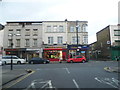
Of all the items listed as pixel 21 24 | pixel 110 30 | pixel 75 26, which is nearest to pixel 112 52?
pixel 110 30

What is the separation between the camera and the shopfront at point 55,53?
131ft

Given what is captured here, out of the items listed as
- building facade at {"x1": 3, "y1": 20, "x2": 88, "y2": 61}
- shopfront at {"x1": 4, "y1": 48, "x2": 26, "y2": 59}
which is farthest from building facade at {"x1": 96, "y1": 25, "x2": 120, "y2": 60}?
shopfront at {"x1": 4, "y1": 48, "x2": 26, "y2": 59}

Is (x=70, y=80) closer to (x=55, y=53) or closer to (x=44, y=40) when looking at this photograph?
(x=55, y=53)

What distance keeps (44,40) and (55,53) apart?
14.1 feet

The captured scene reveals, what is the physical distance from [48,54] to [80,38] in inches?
360

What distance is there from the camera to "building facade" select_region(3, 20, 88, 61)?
4003 centimetres

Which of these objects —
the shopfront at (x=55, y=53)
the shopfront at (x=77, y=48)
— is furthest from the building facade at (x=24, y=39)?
the shopfront at (x=77, y=48)

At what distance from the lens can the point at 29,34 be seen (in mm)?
40469

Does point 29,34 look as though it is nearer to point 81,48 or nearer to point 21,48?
point 21,48

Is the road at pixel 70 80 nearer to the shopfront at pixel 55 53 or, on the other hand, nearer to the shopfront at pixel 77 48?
the shopfront at pixel 55 53

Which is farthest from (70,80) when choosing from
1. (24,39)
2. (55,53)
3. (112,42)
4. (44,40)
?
(112,42)

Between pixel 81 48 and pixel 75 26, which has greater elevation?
pixel 75 26

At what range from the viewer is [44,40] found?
4050 centimetres

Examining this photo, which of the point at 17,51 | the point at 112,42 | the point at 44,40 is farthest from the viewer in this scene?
the point at 112,42
